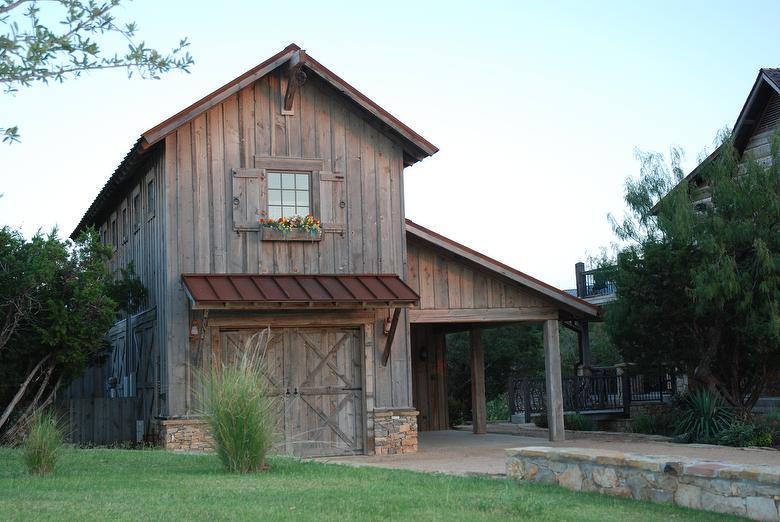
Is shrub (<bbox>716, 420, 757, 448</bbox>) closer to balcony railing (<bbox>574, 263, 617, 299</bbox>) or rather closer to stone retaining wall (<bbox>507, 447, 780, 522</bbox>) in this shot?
stone retaining wall (<bbox>507, 447, 780, 522</bbox>)

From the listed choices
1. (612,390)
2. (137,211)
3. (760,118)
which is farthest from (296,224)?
(760,118)

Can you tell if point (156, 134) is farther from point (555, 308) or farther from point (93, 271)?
point (555, 308)

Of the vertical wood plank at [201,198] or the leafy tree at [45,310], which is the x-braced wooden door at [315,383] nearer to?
the vertical wood plank at [201,198]

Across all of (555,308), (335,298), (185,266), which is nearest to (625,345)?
(555,308)

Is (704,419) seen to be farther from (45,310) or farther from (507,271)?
(45,310)

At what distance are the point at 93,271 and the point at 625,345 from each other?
385 inches

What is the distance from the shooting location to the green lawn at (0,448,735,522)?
26.1ft

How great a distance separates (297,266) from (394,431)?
126 inches

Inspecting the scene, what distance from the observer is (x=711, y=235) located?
16.6 m

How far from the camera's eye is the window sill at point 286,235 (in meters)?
15.9

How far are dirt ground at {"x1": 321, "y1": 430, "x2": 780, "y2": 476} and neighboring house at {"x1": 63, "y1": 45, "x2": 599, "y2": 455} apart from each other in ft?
3.14

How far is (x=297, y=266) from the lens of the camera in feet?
52.9

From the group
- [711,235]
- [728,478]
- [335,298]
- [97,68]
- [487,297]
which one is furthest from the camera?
[487,297]

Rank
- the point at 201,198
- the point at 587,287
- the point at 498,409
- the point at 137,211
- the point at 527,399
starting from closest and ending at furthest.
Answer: the point at 201,198 → the point at 137,211 → the point at 527,399 → the point at 498,409 → the point at 587,287
